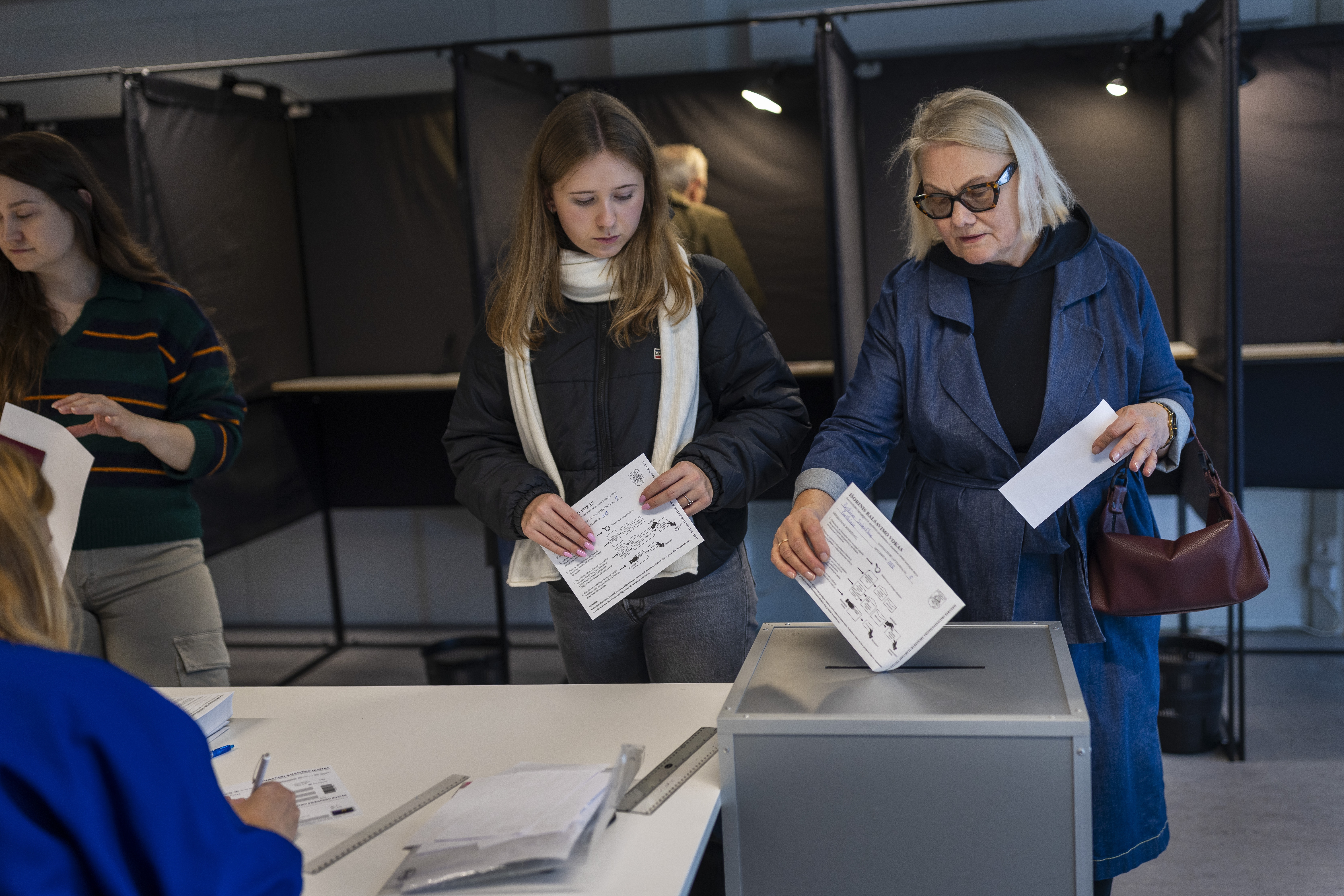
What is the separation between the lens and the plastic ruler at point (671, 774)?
4.07 feet

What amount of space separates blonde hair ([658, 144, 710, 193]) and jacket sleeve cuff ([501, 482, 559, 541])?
2.34 meters

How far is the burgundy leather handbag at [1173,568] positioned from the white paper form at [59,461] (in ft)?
5.12

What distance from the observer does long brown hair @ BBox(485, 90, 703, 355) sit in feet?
5.67

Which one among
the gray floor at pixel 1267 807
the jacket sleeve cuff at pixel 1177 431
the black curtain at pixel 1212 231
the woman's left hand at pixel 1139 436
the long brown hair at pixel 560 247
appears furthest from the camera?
the black curtain at pixel 1212 231

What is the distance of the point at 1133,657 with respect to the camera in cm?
166

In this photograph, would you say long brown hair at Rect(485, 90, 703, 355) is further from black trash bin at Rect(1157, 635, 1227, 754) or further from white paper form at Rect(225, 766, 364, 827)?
black trash bin at Rect(1157, 635, 1227, 754)

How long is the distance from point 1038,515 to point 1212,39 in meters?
1.99

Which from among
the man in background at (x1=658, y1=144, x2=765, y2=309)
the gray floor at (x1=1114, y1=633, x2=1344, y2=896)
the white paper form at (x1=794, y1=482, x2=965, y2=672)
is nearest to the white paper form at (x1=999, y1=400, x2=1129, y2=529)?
the white paper form at (x1=794, y1=482, x2=965, y2=672)

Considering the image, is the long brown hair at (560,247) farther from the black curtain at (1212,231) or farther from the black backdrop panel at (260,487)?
the black backdrop panel at (260,487)

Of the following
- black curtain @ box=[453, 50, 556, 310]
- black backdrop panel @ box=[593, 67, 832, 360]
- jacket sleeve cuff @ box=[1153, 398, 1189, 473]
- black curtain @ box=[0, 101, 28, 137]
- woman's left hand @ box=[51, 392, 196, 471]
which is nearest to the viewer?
jacket sleeve cuff @ box=[1153, 398, 1189, 473]

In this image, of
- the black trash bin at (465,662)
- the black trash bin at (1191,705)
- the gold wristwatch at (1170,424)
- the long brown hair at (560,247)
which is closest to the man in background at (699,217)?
the black trash bin at (465,662)

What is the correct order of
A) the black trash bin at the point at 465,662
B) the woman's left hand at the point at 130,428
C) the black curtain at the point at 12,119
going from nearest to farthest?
1. the woman's left hand at the point at 130,428
2. the black trash bin at the point at 465,662
3. the black curtain at the point at 12,119

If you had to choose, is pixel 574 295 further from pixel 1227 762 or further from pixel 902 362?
pixel 1227 762

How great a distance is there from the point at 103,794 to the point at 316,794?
20.8 inches
